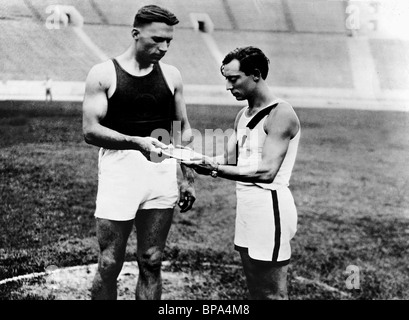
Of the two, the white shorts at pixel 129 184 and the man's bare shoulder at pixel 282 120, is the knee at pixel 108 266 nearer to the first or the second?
the white shorts at pixel 129 184

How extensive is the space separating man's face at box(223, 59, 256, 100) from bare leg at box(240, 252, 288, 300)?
92 cm

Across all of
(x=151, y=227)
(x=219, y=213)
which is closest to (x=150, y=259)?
(x=151, y=227)

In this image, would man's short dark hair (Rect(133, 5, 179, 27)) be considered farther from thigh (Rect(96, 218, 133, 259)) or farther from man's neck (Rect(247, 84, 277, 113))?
thigh (Rect(96, 218, 133, 259))

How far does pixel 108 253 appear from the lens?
3.25m

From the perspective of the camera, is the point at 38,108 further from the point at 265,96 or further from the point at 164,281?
the point at 265,96

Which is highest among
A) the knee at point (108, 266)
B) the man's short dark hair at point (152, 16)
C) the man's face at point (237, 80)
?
the man's short dark hair at point (152, 16)

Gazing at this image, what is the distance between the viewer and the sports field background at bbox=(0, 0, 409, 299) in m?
5.20

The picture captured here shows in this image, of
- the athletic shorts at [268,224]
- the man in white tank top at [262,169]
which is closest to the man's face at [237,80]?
the man in white tank top at [262,169]

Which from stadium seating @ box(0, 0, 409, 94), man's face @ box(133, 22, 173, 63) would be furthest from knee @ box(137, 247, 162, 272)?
stadium seating @ box(0, 0, 409, 94)

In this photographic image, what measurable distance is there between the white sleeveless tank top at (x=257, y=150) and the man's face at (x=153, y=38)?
2.08 feet

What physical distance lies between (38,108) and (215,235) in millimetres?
5176

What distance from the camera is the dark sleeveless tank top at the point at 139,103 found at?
3213mm

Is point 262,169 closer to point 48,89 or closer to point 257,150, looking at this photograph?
point 257,150
